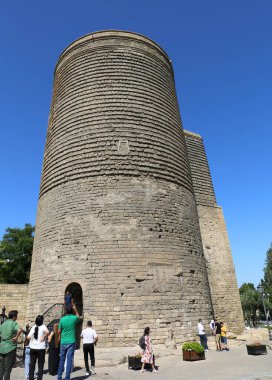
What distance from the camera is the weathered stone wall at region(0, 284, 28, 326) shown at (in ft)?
49.5

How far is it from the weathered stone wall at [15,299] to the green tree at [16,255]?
56.4 feet

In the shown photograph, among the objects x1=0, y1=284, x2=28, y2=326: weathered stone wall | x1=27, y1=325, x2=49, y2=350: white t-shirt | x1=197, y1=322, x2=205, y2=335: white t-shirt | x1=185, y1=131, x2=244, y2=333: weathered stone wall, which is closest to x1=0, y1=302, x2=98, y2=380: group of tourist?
x1=27, y1=325, x2=49, y2=350: white t-shirt

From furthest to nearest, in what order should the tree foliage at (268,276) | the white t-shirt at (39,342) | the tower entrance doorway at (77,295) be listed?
the tree foliage at (268,276) → the tower entrance doorway at (77,295) → the white t-shirt at (39,342)

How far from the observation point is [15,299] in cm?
1526

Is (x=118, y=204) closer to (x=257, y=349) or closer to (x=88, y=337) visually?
(x=88, y=337)

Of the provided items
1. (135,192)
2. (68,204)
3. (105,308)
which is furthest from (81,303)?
(135,192)

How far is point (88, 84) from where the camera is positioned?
14.1 m

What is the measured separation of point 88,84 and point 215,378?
1230cm

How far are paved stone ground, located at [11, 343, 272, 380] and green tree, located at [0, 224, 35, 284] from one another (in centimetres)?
2663

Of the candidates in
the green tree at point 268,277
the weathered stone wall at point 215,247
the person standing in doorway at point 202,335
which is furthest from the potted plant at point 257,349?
the green tree at point 268,277

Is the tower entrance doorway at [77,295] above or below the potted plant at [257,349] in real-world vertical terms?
above

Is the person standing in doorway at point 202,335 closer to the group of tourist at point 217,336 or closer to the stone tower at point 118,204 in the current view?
the group of tourist at point 217,336

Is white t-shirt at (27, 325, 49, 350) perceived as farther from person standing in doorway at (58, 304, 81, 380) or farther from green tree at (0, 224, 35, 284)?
green tree at (0, 224, 35, 284)

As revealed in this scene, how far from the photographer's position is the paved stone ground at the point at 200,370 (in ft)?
21.1
